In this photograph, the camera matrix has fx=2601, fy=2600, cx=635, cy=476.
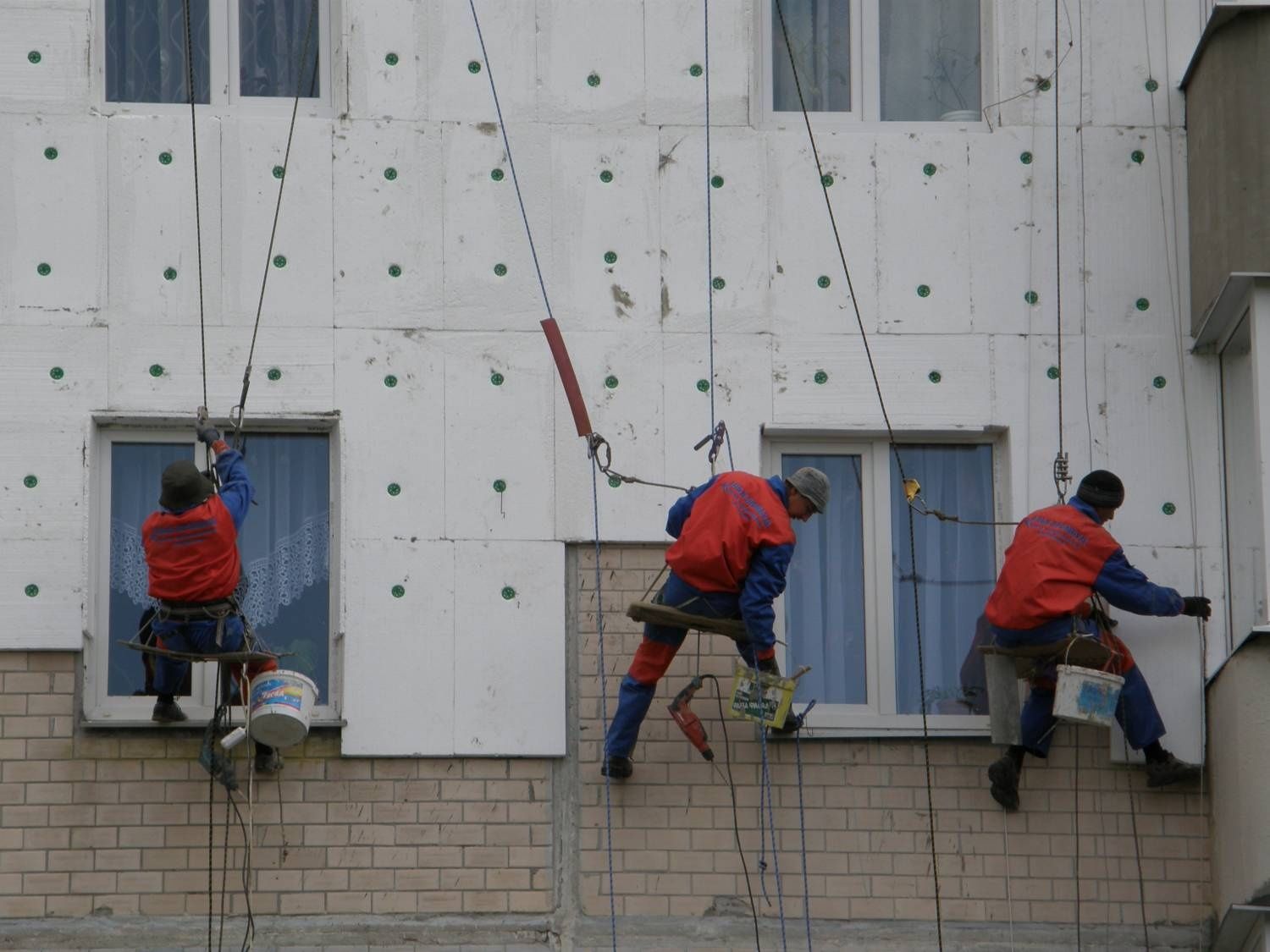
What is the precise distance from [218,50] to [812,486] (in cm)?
405

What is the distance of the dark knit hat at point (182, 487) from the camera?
487 inches

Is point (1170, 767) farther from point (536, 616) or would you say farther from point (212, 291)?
point (212, 291)

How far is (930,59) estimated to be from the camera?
14.2 metres

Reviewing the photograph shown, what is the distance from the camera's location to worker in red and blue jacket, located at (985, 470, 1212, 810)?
1293 cm

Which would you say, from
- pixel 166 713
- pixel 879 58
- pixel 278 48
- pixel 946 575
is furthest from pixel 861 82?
pixel 166 713

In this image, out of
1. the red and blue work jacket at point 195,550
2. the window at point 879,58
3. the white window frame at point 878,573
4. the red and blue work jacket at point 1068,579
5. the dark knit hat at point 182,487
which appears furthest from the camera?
the window at point 879,58

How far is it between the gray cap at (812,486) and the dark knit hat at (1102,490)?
1.35 metres

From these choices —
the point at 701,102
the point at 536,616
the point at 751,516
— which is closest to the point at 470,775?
the point at 536,616

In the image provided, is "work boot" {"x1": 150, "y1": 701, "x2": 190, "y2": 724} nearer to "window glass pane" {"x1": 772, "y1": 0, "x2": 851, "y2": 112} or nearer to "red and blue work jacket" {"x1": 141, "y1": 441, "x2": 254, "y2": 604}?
"red and blue work jacket" {"x1": 141, "y1": 441, "x2": 254, "y2": 604}

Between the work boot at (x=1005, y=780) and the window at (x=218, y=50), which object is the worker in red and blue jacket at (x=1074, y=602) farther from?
the window at (x=218, y=50)

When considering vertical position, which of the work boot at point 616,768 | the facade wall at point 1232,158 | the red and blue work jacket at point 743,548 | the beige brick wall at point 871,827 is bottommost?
the beige brick wall at point 871,827

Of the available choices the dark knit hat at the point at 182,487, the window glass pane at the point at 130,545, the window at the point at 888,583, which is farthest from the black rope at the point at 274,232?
the window at the point at 888,583

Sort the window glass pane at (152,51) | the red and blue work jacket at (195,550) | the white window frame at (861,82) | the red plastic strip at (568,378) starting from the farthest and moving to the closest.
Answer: the white window frame at (861,82), the window glass pane at (152,51), the red plastic strip at (568,378), the red and blue work jacket at (195,550)

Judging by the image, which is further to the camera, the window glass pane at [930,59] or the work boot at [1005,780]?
the window glass pane at [930,59]
